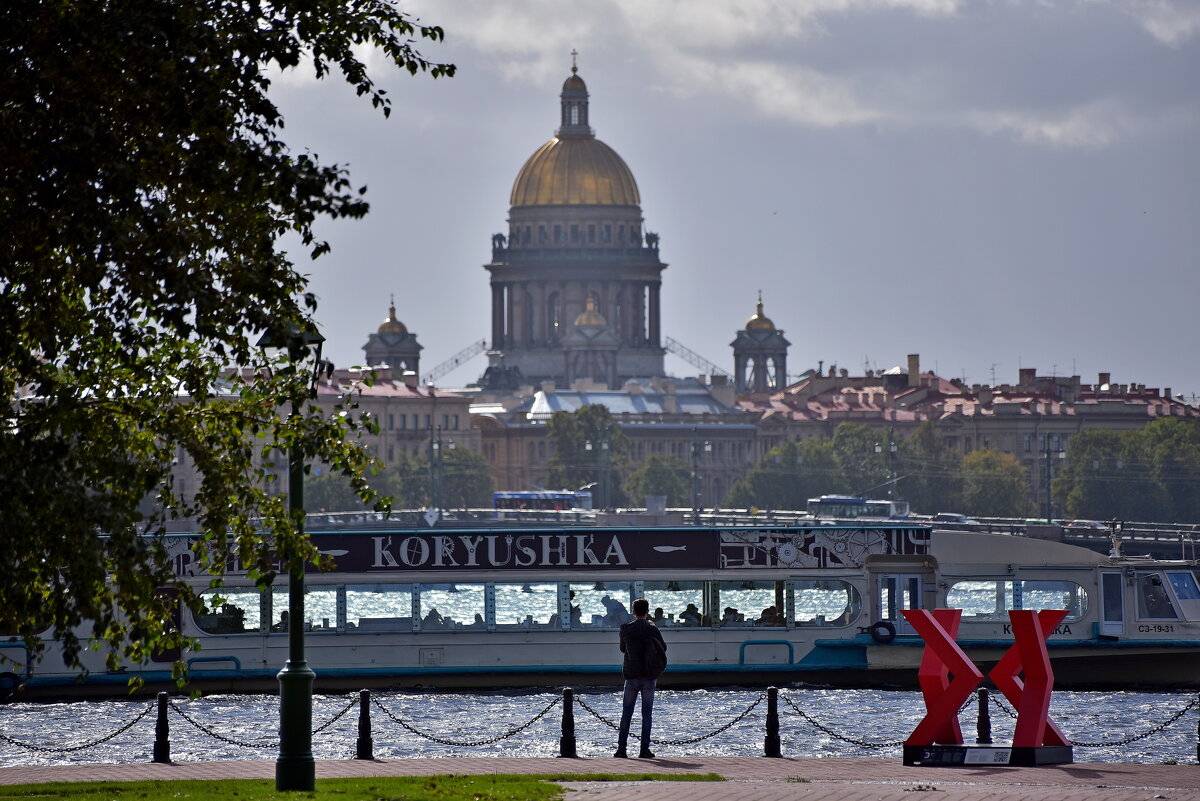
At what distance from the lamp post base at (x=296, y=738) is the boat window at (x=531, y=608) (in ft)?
57.7

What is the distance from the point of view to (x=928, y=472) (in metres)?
162

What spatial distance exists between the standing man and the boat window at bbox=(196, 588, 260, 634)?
547 inches

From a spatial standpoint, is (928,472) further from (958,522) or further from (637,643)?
(637,643)

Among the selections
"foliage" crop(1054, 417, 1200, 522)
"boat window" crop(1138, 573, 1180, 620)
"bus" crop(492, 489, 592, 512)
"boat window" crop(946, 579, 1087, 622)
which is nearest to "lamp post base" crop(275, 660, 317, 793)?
"boat window" crop(946, 579, 1087, 622)

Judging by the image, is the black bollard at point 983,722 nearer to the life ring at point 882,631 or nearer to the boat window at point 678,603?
the life ring at point 882,631

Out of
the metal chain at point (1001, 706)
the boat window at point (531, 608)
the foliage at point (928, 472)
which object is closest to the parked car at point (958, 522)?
the foliage at point (928, 472)

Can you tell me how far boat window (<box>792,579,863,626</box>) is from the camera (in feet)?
130

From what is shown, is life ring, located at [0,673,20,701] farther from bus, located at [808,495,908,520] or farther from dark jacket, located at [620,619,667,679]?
bus, located at [808,495,908,520]

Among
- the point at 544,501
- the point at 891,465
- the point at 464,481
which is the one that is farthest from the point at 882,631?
the point at 464,481

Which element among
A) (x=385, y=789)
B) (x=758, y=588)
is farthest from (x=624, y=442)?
(x=385, y=789)

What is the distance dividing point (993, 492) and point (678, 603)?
114033 mm

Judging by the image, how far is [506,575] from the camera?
39.4 m

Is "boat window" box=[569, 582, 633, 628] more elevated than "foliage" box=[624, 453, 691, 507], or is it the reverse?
"foliage" box=[624, 453, 691, 507]

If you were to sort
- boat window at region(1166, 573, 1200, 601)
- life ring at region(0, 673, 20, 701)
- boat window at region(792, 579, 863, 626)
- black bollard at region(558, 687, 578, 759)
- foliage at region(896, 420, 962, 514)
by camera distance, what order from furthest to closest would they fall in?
foliage at region(896, 420, 962, 514), boat window at region(1166, 573, 1200, 601), boat window at region(792, 579, 863, 626), life ring at region(0, 673, 20, 701), black bollard at region(558, 687, 578, 759)
